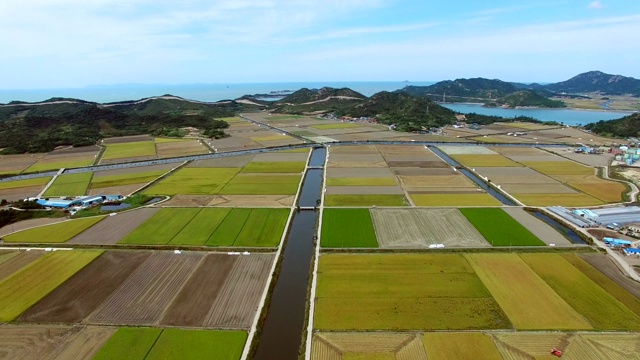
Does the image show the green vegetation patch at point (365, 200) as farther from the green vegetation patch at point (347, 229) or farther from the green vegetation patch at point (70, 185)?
the green vegetation patch at point (70, 185)

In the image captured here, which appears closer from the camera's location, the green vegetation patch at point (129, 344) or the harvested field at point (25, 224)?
the green vegetation patch at point (129, 344)

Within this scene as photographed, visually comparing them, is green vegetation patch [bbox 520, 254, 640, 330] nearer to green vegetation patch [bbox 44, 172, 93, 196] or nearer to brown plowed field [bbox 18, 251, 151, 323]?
brown plowed field [bbox 18, 251, 151, 323]

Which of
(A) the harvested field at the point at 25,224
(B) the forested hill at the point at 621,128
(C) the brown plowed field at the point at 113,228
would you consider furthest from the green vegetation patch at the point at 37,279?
(B) the forested hill at the point at 621,128

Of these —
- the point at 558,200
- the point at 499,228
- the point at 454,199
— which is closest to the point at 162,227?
the point at 454,199

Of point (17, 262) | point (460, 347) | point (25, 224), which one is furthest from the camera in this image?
point (25, 224)

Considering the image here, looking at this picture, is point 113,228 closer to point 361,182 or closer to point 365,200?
point 365,200

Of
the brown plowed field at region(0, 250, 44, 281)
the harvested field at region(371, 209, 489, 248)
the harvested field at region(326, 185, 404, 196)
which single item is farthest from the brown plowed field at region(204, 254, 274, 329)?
the harvested field at region(326, 185, 404, 196)
